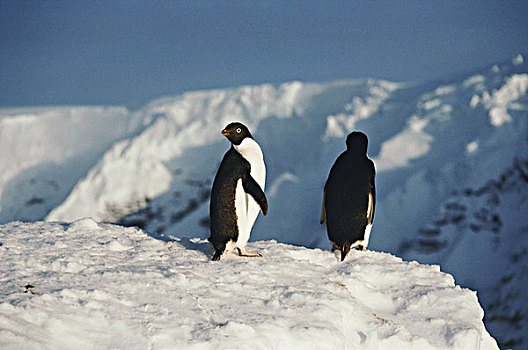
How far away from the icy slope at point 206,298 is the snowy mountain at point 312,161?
1046 cm

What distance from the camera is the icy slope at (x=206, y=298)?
3.04 metres

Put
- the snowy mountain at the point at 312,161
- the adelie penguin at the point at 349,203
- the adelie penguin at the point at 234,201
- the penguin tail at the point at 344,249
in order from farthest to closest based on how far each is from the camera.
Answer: the snowy mountain at the point at 312,161 → the adelie penguin at the point at 349,203 → the penguin tail at the point at 344,249 → the adelie penguin at the point at 234,201

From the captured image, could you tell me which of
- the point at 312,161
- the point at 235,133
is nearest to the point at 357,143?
the point at 235,133

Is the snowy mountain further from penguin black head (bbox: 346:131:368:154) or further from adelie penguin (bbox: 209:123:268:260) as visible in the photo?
adelie penguin (bbox: 209:123:268:260)

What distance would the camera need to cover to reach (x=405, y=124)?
19781 mm

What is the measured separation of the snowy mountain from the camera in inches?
621

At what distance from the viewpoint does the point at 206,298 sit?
3.61 m

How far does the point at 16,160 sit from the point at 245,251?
82.7 feet

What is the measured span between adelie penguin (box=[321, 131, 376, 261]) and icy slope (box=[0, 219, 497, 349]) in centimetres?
22

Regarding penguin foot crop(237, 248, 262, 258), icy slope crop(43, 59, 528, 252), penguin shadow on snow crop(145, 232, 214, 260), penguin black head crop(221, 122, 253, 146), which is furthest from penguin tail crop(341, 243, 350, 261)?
icy slope crop(43, 59, 528, 252)

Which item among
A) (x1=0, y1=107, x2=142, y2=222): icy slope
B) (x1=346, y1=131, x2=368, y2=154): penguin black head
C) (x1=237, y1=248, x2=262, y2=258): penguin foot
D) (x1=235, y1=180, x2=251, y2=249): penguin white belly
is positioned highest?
(x1=346, y1=131, x2=368, y2=154): penguin black head

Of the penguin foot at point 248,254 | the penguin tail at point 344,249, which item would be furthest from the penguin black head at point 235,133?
the penguin tail at point 344,249

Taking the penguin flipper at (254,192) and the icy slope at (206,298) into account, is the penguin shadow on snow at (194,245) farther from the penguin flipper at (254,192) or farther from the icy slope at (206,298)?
the penguin flipper at (254,192)

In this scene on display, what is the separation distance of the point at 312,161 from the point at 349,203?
52.0 feet
